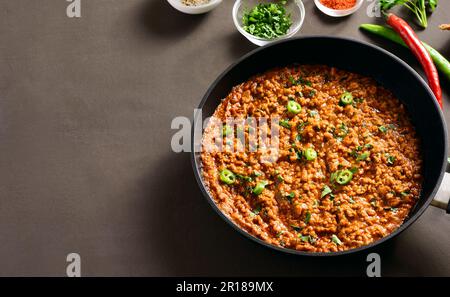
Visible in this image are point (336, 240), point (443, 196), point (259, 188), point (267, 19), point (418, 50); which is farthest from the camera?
point (267, 19)

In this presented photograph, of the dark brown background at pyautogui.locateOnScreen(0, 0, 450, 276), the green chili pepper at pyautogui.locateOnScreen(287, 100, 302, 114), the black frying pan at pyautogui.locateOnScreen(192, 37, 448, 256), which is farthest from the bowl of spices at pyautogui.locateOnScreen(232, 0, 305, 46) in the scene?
the green chili pepper at pyautogui.locateOnScreen(287, 100, 302, 114)

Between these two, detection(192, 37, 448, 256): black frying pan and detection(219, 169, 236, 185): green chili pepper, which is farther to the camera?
detection(219, 169, 236, 185): green chili pepper

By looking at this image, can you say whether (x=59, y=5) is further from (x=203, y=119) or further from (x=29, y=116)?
(x=203, y=119)

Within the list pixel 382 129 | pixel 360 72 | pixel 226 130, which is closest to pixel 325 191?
pixel 382 129

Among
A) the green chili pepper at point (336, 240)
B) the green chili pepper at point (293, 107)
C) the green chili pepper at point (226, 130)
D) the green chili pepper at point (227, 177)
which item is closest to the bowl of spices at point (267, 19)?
the green chili pepper at point (293, 107)

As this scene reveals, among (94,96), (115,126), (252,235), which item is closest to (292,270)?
(252,235)

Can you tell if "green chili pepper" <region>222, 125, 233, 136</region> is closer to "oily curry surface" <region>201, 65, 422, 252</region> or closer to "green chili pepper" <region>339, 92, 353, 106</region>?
"oily curry surface" <region>201, 65, 422, 252</region>

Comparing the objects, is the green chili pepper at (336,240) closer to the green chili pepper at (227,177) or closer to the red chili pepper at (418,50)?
the green chili pepper at (227,177)

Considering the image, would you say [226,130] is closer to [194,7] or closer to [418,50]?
[194,7]
